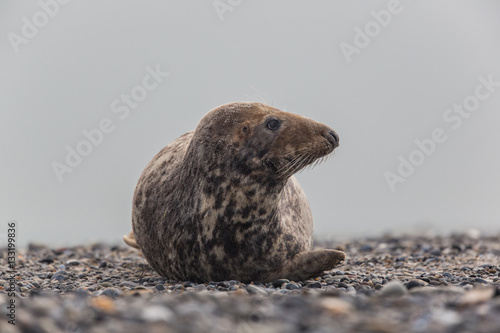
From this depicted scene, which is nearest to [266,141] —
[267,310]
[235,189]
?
[235,189]

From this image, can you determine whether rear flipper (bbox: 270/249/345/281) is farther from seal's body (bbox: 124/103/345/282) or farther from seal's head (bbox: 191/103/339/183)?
seal's head (bbox: 191/103/339/183)

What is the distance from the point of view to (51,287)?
19.9 ft

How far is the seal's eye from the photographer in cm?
543

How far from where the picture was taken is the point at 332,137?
17.7 ft

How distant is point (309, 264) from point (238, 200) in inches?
40.4

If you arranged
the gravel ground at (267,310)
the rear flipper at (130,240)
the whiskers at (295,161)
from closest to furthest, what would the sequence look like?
the gravel ground at (267,310) → the whiskers at (295,161) → the rear flipper at (130,240)

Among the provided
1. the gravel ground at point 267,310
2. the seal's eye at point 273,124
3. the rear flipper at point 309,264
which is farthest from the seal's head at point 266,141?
the gravel ground at point 267,310

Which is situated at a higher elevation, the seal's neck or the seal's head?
the seal's head

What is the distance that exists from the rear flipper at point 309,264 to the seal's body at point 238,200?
10mm

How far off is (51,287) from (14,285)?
38 centimetres

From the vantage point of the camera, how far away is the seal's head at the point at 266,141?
532 centimetres

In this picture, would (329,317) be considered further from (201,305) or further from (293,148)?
(293,148)

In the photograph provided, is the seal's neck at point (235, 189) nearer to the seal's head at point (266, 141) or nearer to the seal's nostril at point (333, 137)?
the seal's head at point (266, 141)

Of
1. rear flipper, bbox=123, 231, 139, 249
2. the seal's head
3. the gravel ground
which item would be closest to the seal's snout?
the seal's head
